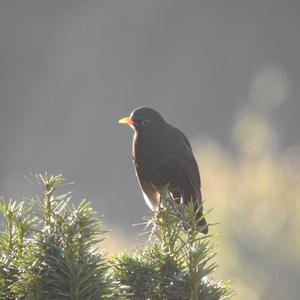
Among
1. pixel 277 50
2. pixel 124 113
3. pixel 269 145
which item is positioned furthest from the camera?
pixel 277 50

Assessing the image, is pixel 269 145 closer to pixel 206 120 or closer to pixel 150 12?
pixel 206 120

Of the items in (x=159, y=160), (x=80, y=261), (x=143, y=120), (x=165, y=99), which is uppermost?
(x=165, y=99)

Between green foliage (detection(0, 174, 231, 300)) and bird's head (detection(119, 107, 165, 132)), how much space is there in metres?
2.98

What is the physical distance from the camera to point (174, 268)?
1803 mm

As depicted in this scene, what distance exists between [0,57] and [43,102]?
11950 millimetres

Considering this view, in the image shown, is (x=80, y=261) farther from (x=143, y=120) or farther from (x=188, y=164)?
(x=143, y=120)

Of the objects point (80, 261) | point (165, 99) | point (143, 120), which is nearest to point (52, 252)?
point (80, 261)

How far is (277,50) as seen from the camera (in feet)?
298

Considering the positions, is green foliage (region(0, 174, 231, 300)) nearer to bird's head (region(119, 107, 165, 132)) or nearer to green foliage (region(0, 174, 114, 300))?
green foliage (region(0, 174, 114, 300))

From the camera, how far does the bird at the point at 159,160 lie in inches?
178

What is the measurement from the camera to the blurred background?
55.8ft

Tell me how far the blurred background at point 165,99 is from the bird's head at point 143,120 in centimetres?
962

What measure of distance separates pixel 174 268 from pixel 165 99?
82.6 metres

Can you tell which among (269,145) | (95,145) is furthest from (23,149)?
(269,145)
